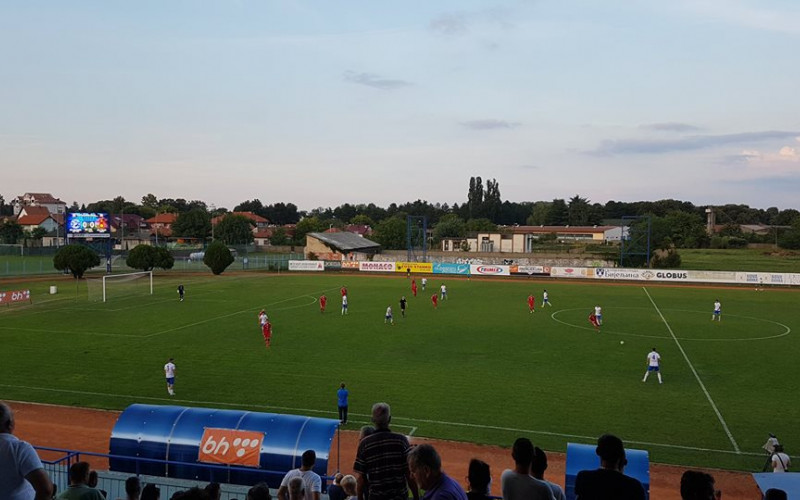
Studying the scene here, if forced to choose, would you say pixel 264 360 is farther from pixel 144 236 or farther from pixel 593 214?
pixel 593 214

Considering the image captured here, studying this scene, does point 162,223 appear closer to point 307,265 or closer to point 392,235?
point 392,235

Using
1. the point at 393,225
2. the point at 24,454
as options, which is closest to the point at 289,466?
the point at 24,454

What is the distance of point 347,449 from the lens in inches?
664

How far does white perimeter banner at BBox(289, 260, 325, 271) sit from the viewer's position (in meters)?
78.1

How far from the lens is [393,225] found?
12219cm

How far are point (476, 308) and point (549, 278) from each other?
27.3m

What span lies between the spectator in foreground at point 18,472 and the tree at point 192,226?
121311 millimetres

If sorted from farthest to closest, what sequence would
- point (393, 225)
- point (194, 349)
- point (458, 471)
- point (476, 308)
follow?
point (393, 225) < point (476, 308) < point (194, 349) < point (458, 471)

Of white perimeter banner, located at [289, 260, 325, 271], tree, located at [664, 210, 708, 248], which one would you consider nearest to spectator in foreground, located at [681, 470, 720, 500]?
white perimeter banner, located at [289, 260, 325, 271]

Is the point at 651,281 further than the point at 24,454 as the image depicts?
Yes

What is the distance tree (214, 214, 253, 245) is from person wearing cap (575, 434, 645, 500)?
114828 mm

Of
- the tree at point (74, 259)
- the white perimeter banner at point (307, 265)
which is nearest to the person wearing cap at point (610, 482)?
the tree at point (74, 259)

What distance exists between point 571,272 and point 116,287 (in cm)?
4670

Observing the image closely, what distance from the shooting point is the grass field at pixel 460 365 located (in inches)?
733
